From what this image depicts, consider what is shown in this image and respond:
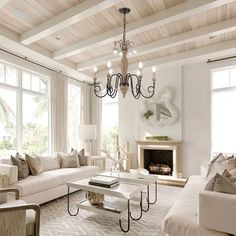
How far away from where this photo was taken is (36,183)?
347 centimetres

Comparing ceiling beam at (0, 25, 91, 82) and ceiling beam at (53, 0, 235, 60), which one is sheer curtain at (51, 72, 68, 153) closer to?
ceiling beam at (0, 25, 91, 82)

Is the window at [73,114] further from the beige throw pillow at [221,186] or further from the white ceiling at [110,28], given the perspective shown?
the beige throw pillow at [221,186]

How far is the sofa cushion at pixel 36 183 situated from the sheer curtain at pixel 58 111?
1.60 m

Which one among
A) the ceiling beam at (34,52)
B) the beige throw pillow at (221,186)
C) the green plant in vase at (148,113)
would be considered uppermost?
the ceiling beam at (34,52)

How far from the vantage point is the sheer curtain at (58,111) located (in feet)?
18.1

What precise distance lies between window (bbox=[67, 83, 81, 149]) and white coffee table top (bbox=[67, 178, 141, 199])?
128 inches

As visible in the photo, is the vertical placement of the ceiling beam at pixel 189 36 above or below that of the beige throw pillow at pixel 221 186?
above

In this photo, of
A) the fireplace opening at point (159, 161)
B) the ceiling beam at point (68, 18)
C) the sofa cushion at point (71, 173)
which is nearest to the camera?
the ceiling beam at point (68, 18)

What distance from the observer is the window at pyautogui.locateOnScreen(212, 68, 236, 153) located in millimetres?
5340

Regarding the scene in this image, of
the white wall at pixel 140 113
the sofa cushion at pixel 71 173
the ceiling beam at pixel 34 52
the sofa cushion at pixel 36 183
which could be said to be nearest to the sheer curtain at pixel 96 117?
the white wall at pixel 140 113

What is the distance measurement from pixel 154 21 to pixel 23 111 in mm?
3443

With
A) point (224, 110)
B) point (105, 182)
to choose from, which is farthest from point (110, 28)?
→ point (224, 110)

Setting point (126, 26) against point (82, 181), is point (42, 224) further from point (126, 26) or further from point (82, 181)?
A: point (126, 26)

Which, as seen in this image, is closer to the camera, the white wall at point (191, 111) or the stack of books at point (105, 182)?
the stack of books at point (105, 182)
